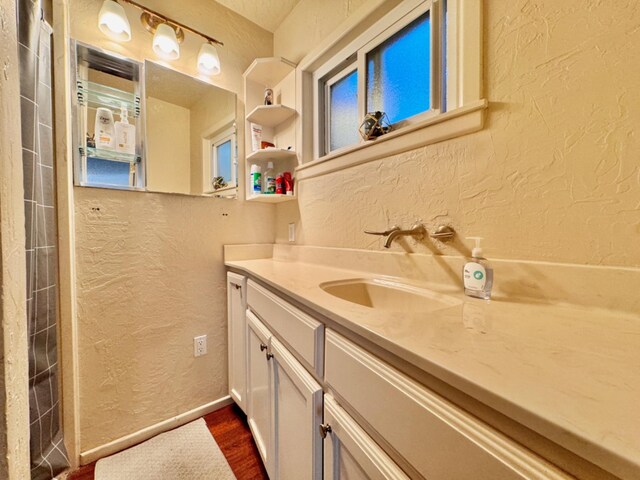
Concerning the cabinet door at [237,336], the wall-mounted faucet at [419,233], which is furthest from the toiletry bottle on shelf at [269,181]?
the wall-mounted faucet at [419,233]

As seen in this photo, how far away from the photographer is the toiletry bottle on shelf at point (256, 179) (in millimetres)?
1552

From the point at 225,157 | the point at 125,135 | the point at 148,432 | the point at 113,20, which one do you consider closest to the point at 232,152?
the point at 225,157

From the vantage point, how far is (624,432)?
8.6 inches

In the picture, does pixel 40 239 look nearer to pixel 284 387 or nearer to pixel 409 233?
pixel 284 387

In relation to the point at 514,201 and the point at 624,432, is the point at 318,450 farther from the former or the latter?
the point at 514,201

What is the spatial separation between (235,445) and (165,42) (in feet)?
6.75

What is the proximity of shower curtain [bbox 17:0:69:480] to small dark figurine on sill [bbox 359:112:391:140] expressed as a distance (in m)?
1.15

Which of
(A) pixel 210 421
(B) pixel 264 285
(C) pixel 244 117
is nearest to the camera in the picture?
(B) pixel 264 285

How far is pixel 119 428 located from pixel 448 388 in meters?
1.63

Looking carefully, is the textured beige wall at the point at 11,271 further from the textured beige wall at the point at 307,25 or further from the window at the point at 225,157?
the textured beige wall at the point at 307,25

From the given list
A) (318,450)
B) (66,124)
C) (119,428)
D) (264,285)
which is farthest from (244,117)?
(119,428)

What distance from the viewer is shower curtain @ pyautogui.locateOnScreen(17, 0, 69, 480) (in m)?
0.80

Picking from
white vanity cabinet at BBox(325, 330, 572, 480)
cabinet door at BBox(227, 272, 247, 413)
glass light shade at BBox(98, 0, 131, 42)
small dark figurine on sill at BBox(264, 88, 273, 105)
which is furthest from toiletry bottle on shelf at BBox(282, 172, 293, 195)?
white vanity cabinet at BBox(325, 330, 572, 480)

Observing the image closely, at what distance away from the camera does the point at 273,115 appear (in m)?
1.57
